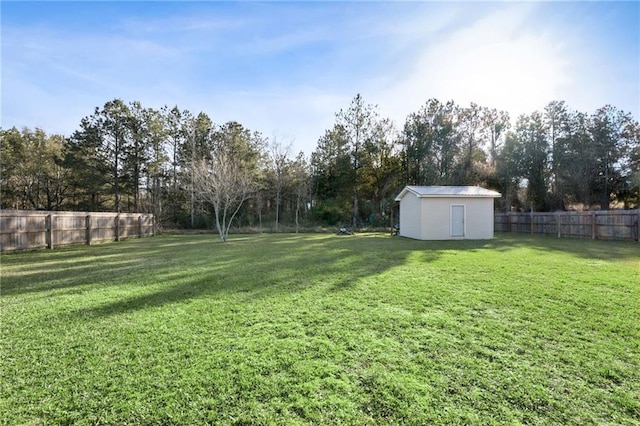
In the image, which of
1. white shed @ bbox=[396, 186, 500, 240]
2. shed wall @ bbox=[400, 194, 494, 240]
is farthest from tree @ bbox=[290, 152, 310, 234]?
shed wall @ bbox=[400, 194, 494, 240]

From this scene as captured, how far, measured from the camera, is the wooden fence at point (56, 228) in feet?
31.8

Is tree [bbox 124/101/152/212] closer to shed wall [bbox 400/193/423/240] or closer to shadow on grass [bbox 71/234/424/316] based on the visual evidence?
shadow on grass [bbox 71/234/424/316]

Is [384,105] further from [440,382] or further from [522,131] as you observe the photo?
[440,382]

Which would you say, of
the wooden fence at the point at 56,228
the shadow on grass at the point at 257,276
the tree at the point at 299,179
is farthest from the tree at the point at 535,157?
the wooden fence at the point at 56,228

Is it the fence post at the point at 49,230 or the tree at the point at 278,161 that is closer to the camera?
the fence post at the point at 49,230

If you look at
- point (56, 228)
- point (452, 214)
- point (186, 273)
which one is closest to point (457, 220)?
point (452, 214)

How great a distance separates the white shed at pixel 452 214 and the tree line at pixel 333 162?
21.4 feet

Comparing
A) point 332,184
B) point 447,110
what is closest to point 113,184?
point 332,184

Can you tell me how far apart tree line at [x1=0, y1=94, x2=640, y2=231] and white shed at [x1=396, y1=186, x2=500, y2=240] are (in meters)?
6.51

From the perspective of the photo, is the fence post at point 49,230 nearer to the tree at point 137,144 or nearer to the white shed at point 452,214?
the tree at point 137,144

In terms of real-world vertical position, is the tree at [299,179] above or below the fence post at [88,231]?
above

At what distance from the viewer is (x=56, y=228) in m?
11.2

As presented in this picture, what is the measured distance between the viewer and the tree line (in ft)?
69.4

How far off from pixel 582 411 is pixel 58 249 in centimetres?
1396
